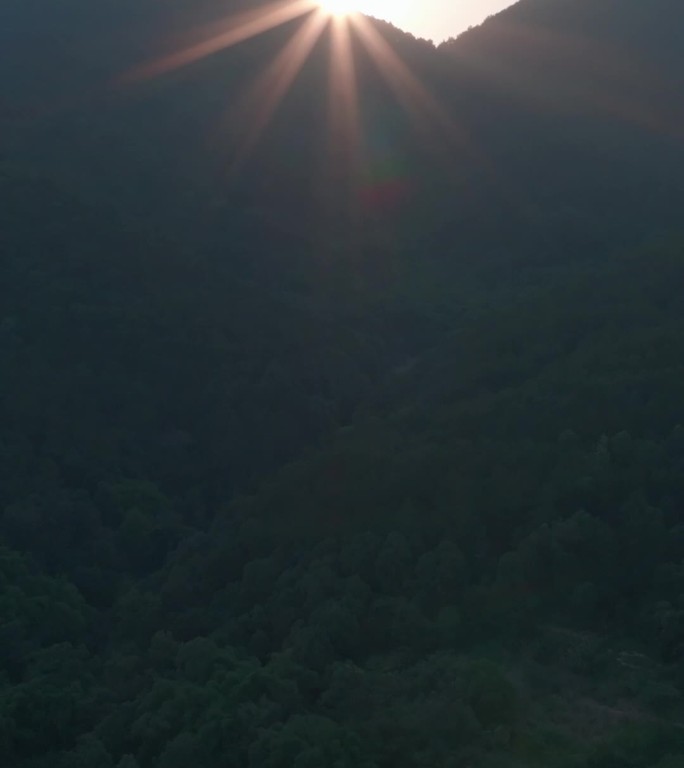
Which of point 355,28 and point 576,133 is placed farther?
point 355,28

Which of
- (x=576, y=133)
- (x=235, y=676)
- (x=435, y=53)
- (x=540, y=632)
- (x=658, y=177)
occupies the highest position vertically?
(x=435, y=53)

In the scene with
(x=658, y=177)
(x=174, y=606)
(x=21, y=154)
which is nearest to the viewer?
(x=174, y=606)

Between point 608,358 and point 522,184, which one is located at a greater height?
point 522,184

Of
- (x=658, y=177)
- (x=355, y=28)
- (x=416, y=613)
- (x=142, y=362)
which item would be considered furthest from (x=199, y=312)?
(x=355, y=28)

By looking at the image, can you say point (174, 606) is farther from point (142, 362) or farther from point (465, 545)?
point (142, 362)

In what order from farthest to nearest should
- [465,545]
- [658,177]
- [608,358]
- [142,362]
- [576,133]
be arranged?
[576,133]
[658,177]
[142,362]
[608,358]
[465,545]

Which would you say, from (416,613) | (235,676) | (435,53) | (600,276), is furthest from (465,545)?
(435,53)
